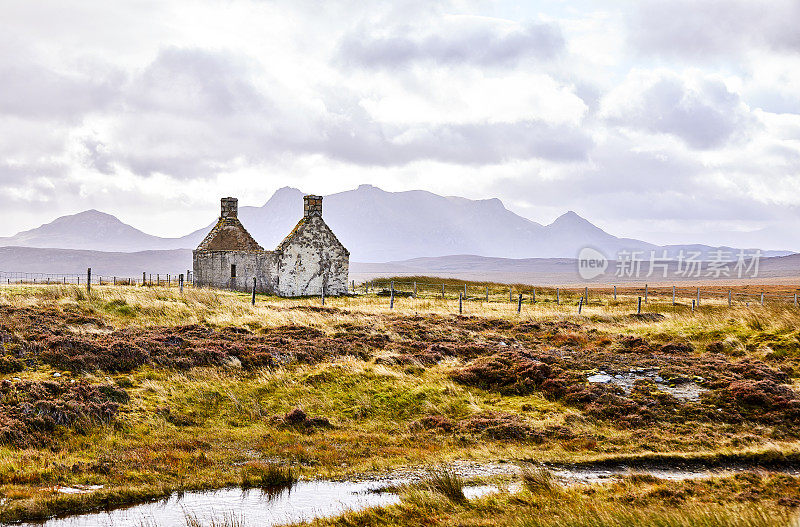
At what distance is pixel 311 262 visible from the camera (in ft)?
164

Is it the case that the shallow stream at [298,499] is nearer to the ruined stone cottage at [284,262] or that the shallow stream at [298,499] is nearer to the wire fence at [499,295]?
the wire fence at [499,295]

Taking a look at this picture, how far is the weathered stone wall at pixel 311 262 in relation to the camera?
158 ft

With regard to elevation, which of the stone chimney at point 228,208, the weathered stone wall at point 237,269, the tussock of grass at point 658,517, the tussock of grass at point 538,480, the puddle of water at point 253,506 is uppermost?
the stone chimney at point 228,208

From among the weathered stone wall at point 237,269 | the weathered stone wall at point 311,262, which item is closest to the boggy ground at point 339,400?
the weathered stone wall at point 311,262

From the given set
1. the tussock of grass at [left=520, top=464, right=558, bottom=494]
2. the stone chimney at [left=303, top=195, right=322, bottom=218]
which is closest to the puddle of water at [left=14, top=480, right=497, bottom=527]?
the tussock of grass at [left=520, top=464, right=558, bottom=494]

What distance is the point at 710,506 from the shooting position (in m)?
10.0

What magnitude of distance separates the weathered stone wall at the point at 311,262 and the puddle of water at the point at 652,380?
32.2m

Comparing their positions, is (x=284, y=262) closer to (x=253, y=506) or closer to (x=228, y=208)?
(x=228, y=208)

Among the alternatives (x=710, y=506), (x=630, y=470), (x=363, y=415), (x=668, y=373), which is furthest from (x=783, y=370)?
(x=363, y=415)

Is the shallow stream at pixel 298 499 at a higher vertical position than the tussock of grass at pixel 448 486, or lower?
lower

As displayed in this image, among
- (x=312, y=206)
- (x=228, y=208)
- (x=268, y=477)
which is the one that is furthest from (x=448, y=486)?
(x=228, y=208)

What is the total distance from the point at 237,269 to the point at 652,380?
37242 millimetres

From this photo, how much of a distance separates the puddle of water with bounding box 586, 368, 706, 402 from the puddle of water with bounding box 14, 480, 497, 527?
8.60 m

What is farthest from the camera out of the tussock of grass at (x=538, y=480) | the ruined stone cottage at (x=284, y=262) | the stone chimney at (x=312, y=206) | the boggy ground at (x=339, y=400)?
the stone chimney at (x=312, y=206)
